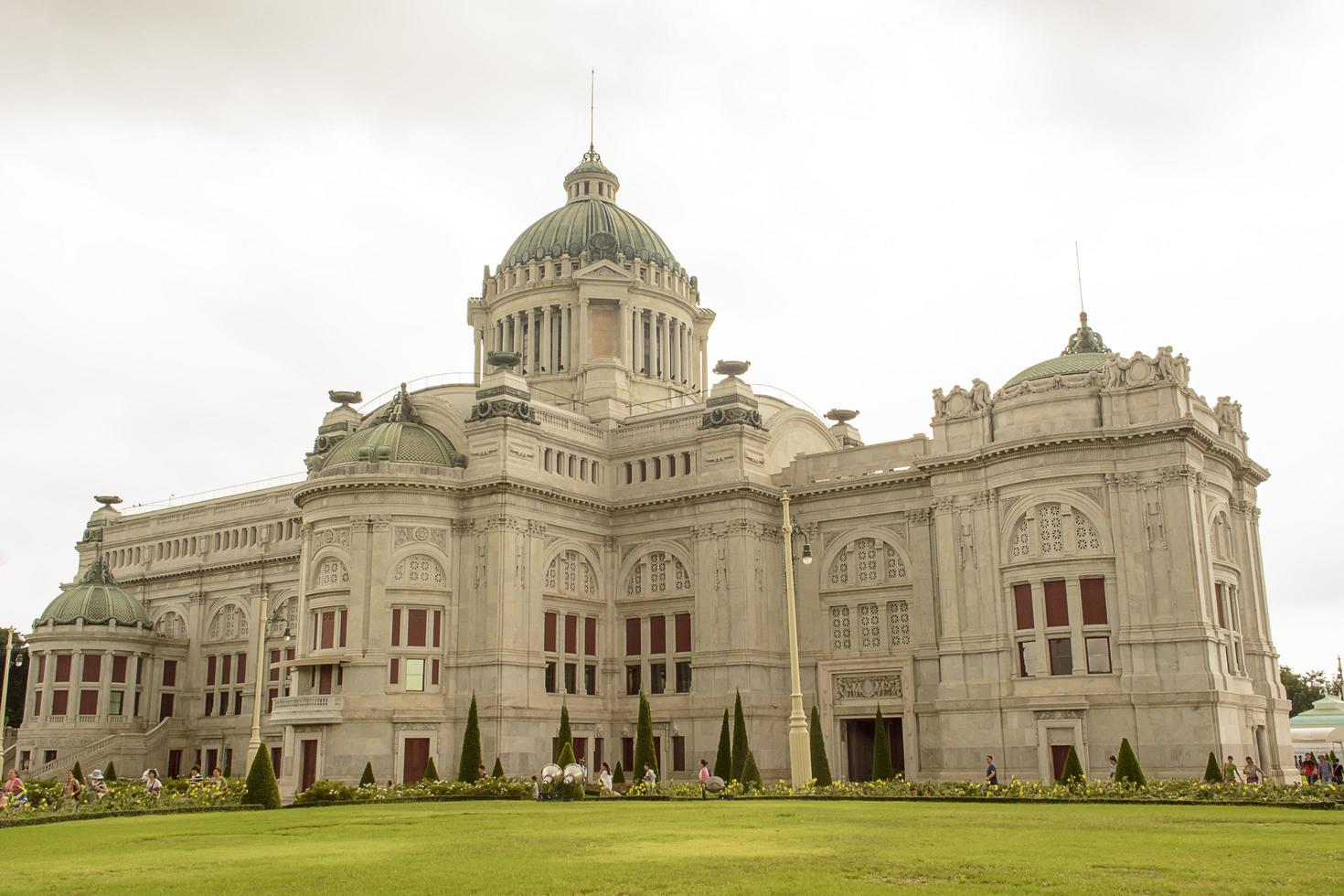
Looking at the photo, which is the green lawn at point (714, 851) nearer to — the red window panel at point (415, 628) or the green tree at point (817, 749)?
the green tree at point (817, 749)

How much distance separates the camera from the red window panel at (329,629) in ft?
205

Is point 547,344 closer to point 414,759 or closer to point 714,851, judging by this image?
point 414,759

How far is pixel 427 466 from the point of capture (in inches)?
2547

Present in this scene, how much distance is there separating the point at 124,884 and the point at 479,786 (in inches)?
1056

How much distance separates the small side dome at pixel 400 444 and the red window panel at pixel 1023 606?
28.6m

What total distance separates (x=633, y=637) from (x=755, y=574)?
821cm

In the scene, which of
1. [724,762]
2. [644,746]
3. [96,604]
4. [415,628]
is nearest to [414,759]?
[415,628]

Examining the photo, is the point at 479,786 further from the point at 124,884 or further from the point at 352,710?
the point at 124,884

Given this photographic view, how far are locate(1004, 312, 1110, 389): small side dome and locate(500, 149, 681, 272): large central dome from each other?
96.3 ft

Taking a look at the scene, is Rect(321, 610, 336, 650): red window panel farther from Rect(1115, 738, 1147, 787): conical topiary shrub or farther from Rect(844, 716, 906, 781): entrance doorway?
Rect(1115, 738, 1147, 787): conical topiary shrub

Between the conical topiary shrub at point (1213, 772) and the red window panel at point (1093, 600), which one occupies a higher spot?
the red window panel at point (1093, 600)

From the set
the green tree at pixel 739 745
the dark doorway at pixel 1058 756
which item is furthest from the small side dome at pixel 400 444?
the dark doorway at pixel 1058 756

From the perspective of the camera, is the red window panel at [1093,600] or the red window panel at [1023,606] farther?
the red window panel at [1023,606]

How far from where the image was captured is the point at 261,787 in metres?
45.7
